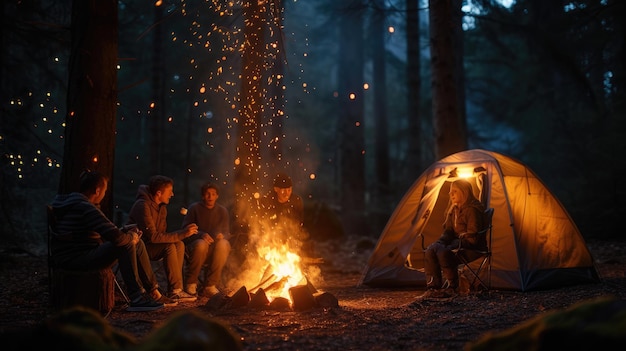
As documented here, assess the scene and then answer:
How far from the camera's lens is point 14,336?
8.30 ft

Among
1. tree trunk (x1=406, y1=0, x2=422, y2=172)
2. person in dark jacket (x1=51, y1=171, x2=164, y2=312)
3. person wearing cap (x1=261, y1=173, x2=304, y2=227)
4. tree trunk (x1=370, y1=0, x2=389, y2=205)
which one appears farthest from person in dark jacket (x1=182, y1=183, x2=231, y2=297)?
tree trunk (x1=370, y1=0, x2=389, y2=205)

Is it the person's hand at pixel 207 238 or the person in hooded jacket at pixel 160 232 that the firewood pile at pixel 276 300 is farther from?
the person's hand at pixel 207 238

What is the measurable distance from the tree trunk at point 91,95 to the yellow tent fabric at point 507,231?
3769mm

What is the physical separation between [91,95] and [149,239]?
1680mm

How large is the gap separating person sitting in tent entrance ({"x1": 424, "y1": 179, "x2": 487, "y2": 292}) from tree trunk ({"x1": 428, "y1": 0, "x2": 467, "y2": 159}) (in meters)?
1.88

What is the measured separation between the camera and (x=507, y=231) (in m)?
7.40

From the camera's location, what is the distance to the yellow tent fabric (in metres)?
7.19

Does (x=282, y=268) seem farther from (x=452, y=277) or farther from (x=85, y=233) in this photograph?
(x=85, y=233)

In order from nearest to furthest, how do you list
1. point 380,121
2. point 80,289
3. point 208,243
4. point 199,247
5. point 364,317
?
point 80,289, point 364,317, point 199,247, point 208,243, point 380,121

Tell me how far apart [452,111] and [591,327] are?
6.53 m

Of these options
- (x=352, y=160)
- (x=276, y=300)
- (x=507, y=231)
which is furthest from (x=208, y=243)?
(x=352, y=160)

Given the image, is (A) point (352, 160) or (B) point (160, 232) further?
(A) point (352, 160)

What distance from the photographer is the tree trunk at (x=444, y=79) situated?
Answer: 28.6ft

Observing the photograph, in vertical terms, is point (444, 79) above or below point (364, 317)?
above
